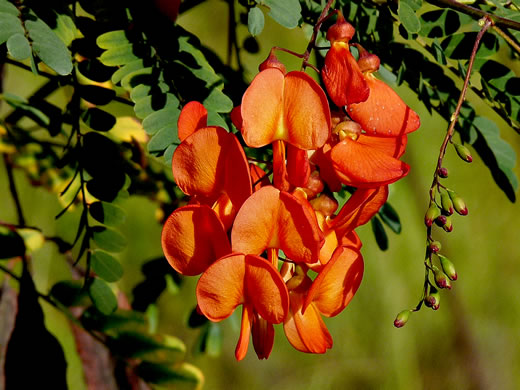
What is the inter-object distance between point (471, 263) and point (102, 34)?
168 centimetres

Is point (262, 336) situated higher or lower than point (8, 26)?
lower

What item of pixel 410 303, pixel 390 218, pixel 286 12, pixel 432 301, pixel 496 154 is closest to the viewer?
pixel 432 301

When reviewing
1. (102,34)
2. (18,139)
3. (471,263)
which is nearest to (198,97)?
(102,34)

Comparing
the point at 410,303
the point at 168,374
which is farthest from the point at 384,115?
the point at 410,303

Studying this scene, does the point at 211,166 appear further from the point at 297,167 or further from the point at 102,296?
the point at 102,296

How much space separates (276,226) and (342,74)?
0.38ft

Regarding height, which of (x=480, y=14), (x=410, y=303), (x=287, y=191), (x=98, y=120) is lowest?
(x=410, y=303)

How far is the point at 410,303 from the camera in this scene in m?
2.00

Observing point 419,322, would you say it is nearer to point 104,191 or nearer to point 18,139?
point 18,139

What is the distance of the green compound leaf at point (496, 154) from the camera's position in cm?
67

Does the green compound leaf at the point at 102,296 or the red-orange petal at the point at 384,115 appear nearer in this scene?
the red-orange petal at the point at 384,115

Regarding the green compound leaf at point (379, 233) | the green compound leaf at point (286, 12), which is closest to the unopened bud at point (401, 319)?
the green compound leaf at point (286, 12)

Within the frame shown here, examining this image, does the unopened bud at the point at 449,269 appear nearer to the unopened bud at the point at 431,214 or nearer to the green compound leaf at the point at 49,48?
the unopened bud at the point at 431,214

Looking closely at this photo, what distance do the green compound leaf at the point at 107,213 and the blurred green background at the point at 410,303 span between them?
1.13 metres
